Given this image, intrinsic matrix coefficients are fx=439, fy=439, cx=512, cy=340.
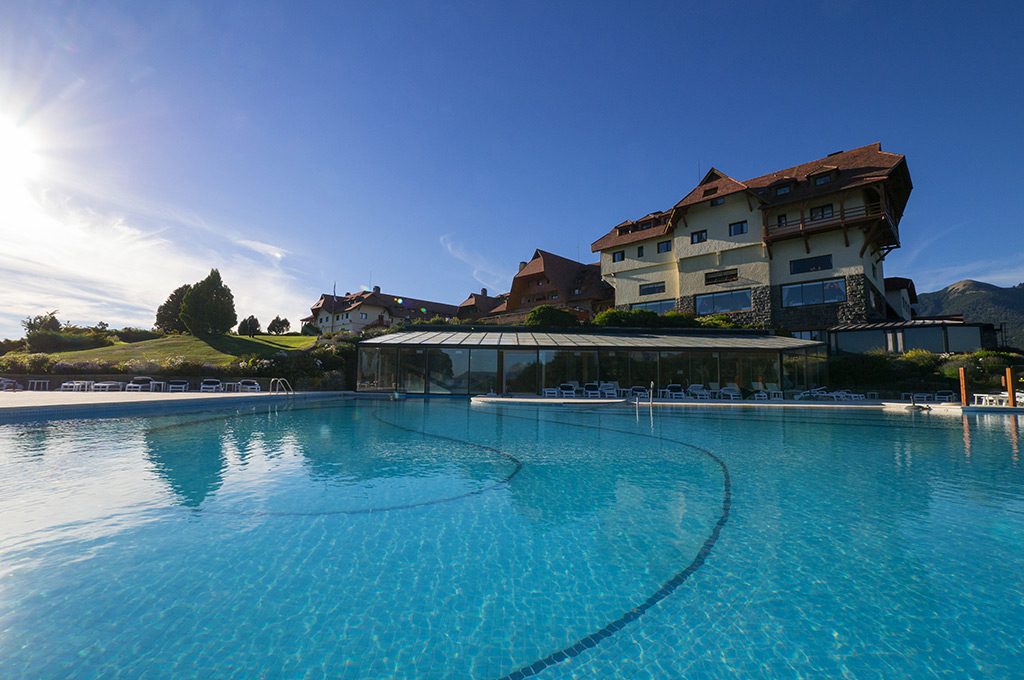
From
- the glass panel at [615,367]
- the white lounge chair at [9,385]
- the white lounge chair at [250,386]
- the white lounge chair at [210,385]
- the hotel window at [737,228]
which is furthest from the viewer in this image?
the hotel window at [737,228]

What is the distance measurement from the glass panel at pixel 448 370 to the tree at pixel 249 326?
3994 centimetres

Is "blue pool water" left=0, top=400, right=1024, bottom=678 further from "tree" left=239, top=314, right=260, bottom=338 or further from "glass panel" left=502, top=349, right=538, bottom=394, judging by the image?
"tree" left=239, top=314, right=260, bottom=338

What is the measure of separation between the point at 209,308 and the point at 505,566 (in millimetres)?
45101

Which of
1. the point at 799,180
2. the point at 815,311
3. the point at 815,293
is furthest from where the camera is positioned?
the point at 799,180

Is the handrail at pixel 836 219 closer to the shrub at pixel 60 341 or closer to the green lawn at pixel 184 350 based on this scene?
the green lawn at pixel 184 350

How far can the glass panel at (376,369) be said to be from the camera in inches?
880

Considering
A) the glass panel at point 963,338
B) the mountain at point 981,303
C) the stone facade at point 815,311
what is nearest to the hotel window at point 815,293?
the stone facade at point 815,311

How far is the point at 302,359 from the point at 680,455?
71.6 feet

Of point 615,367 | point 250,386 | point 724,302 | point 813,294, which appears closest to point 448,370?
point 615,367

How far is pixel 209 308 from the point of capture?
3953 cm

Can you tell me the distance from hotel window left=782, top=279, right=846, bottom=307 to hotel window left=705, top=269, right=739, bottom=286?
3002 mm

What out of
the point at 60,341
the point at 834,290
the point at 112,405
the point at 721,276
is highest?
the point at 721,276

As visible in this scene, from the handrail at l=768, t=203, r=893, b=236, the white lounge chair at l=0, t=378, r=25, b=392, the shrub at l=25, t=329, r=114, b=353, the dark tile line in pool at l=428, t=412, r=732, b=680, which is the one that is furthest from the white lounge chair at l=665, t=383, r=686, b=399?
Answer: the shrub at l=25, t=329, r=114, b=353

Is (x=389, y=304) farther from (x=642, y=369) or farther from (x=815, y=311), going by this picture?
(x=815, y=311)
